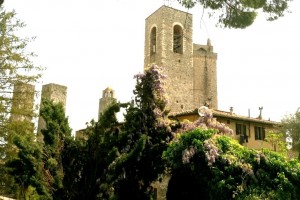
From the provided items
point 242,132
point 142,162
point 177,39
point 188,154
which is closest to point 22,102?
point 142,162

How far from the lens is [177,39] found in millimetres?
35469

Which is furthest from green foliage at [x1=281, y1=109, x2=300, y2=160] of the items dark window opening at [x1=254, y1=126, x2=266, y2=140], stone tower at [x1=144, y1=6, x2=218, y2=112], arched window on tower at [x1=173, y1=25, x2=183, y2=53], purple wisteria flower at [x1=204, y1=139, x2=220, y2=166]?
purple wisteria flower at [x1=204, y1=139, x2=220, y2=166]

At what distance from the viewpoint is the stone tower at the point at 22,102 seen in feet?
53.7

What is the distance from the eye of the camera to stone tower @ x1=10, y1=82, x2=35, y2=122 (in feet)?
53.7

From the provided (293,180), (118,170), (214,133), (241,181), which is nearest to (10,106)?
(118,170)

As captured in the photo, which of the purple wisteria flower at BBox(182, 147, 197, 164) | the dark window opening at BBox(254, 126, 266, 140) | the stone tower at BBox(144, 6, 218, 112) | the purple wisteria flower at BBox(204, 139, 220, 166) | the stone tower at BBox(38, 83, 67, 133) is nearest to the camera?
the purple wisteria flower at BBox(204, 139, 220, 166)

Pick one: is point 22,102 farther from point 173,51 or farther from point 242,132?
point 173,51

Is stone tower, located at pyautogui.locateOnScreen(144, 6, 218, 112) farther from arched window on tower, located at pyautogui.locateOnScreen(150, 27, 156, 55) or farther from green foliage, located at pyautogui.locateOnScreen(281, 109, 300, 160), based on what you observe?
green foliage, located at pyautogui.locateOnScreen(281, 109, 300, 160)

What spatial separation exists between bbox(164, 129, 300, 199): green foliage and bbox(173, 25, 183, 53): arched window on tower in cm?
2074

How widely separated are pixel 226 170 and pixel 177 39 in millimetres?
23164

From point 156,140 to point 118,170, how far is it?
8.99 ft

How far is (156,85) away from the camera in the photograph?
626 inches

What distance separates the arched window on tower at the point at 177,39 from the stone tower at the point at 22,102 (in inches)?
760

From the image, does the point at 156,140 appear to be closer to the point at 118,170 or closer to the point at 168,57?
the point at 118,170
